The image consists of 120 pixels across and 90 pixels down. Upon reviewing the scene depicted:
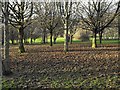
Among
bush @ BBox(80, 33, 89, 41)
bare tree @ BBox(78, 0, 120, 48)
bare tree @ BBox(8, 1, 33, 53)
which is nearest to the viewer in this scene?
bare tree @ BBox(8, 1, 33, 53)

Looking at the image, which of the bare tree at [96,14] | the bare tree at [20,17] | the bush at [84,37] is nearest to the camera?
the bare tree at [20,17]

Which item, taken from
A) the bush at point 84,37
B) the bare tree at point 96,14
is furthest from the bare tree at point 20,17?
the bush at point 84,37

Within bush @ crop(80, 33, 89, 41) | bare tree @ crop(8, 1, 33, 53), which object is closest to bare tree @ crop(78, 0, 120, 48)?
bare tree @ crop(8, 1, 33, 53)

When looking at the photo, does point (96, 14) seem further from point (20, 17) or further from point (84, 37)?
point (84, 37)

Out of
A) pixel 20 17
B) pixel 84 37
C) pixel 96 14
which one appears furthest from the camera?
pixel 84 37

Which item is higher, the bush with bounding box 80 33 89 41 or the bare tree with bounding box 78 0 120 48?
the bare tree with bounding box 78 0 120 48

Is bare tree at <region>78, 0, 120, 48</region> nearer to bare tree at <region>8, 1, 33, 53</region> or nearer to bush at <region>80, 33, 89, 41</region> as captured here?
bare tree at <region>8, 1, 33, 53</region>

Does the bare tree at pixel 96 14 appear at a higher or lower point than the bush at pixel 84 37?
higher

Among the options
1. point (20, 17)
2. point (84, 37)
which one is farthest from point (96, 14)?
point (84, 37)

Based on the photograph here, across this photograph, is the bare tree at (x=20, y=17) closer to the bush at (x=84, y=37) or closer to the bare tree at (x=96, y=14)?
the bare tree at (x=96, y=14)

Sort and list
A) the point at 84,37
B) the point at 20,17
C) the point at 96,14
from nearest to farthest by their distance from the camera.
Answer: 1. the point at 20,17
2. the point at 96,14
3. the point at 84,37

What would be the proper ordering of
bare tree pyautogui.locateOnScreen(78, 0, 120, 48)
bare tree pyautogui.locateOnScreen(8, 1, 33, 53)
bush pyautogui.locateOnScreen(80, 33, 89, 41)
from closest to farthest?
1. bare tree pyautogui.locateOnScreen(8, 1, 33, 53)
2. bare tree pyautogui.locateOnScreen(78, 0, 120, 48)
3. bush pyautogui.locateOnScreen(80, 33, 89, 41)

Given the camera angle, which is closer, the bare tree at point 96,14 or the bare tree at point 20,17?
the bare tree at point 20,17

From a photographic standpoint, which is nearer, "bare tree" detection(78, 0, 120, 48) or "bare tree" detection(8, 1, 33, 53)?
"bare tree" detection(8, 1, 33, 53)
